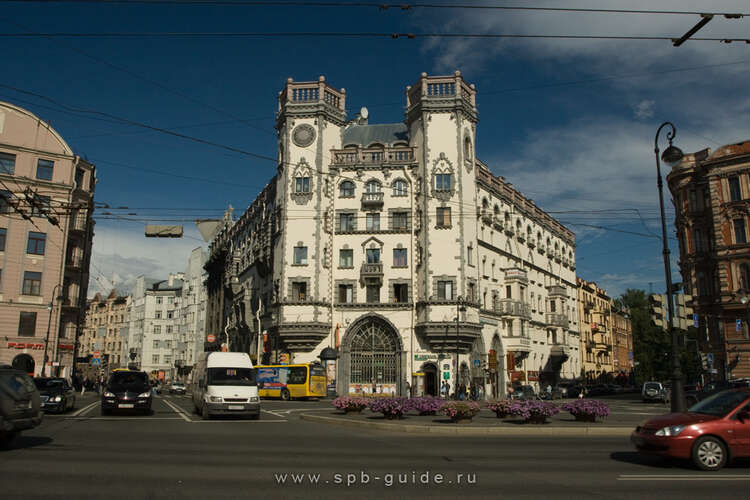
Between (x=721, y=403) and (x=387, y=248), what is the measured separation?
124 feet

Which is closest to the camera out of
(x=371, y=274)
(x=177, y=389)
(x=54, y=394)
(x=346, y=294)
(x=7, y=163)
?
(x=54, y=394)

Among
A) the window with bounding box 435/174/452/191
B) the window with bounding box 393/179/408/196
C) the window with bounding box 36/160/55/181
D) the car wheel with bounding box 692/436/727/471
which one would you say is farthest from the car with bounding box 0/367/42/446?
the window with bounding box 36/160/55/181

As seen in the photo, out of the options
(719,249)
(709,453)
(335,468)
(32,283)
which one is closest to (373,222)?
(32,283)

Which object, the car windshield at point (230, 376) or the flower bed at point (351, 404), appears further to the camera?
the car windshield at point (230, 376)

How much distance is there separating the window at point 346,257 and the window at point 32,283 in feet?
84.2

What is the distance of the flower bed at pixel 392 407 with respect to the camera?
2036 centimetres

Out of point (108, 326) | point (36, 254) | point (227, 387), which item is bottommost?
point (227, 387)

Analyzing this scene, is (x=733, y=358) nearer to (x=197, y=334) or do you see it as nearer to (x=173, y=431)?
(x=173, y=431)

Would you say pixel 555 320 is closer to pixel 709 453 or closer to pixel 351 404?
pixel 351 404

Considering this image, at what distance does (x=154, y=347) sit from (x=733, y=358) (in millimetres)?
102763

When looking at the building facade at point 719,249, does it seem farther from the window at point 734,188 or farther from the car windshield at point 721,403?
the car windshield at point 721,403

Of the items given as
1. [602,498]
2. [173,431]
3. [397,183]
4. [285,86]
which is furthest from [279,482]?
[285,86]

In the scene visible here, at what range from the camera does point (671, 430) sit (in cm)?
1093

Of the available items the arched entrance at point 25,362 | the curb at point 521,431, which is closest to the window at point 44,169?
the arched entrance at point 25,362
